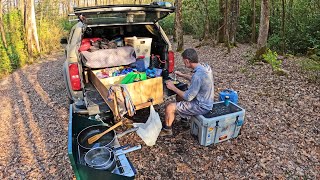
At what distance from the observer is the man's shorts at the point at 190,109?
3.62 meters

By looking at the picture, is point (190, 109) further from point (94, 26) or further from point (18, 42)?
point (18, 42)

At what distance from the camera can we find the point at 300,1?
1079 cm

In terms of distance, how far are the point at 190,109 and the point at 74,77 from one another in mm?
1868

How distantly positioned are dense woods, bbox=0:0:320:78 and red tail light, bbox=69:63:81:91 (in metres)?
5.78

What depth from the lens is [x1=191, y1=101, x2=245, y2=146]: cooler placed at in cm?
351

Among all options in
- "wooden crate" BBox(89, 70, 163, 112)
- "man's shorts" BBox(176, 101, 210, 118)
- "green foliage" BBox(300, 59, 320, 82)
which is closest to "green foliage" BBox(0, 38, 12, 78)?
"wooden crate" BBox(89, 70, 163, 112)

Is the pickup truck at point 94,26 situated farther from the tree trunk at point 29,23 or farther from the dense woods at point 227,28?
the tree trunk at point 29,23

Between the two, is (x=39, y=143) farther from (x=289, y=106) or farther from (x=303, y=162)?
(x=289, y=106)

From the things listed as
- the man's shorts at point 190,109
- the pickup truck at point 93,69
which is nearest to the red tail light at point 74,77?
the pickup truck at point 93,69

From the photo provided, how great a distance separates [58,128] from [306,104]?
4.92 m

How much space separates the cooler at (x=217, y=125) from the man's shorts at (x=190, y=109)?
0.07m

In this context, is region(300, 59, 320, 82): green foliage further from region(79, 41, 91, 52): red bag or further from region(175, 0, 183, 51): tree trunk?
region(175, 0, 183, 51): tree trunk

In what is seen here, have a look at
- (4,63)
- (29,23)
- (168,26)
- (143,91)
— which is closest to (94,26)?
(143,91)

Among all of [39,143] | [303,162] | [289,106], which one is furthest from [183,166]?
[289,106]
